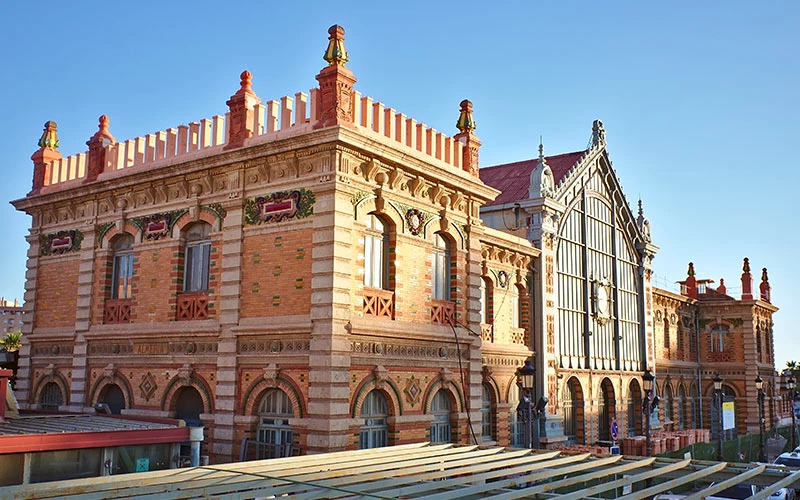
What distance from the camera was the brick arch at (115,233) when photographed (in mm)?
22600

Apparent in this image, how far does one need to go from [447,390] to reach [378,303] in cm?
401

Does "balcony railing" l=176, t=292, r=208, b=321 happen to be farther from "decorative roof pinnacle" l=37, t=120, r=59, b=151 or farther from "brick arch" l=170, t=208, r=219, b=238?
"decorative roof pinnacle" l=37, t=120, r=59, b=151

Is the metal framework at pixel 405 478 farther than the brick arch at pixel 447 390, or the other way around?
the brick arch at pixel 447 390

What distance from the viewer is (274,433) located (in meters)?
18.6

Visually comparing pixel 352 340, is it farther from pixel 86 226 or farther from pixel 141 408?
pixel 86 226

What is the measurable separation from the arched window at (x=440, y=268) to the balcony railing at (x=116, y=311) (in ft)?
30.1

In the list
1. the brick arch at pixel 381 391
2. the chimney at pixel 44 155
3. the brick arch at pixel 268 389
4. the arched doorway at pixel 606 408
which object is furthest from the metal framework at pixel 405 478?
the arched doorway at pixel 606 408

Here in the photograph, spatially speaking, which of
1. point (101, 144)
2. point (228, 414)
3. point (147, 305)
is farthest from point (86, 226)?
point (228, 414)

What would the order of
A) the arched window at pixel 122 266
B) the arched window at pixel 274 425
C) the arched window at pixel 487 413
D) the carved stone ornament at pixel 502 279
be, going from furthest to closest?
the carved stone ornament at pixel 502 279, the arched window at pixel 487 413, the arched window at pixel 122 266, the arched window at pixel 274 425

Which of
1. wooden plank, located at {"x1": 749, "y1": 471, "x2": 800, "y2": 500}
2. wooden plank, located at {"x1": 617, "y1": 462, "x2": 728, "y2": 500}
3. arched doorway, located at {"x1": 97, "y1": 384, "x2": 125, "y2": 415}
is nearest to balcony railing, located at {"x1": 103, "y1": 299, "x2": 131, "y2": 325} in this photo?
arched doorway, located at {"x1": 97, "y1": 384, "x2": 125, "y2": 415}

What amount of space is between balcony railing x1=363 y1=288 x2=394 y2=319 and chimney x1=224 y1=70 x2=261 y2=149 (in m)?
5.36

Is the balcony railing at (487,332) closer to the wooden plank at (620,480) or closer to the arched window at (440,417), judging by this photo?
the arched window at (440,417)

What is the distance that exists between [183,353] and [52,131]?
10979 millimetres

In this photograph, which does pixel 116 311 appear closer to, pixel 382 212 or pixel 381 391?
pixel 381 391
